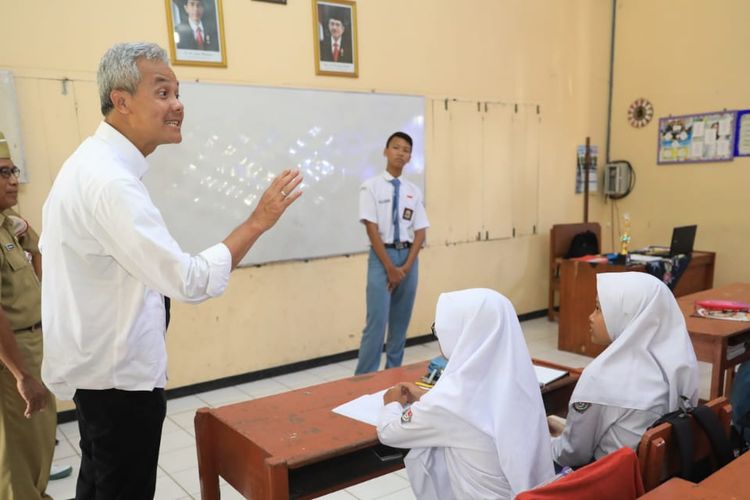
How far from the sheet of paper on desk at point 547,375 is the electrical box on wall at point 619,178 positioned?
4.35m

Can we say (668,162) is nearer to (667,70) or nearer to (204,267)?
(667,70)

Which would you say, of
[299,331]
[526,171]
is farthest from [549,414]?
[526,171]

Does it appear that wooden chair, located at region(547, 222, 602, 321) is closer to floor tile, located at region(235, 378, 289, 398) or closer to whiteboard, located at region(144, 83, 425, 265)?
whiteboard, located at region(144, 83, 425, 265)

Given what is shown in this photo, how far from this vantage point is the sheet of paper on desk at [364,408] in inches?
62.0

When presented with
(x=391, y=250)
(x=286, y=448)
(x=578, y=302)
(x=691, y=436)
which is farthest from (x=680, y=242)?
(x=286, y=448)

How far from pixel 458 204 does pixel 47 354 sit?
3930 mm

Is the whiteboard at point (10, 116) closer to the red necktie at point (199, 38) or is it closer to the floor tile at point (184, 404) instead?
the red necktie at point (199, 38)

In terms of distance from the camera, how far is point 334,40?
13.2 feet

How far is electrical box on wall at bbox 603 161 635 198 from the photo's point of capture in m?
5.72

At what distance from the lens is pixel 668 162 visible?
5418 millimetres

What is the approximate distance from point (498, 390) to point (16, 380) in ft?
5.62

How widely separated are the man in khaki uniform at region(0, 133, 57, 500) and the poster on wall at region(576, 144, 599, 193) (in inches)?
201

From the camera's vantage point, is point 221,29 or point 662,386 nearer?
point 662,386

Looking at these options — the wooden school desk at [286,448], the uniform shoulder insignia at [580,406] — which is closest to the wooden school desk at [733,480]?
the uniform shoulder insignia at [580,406]
